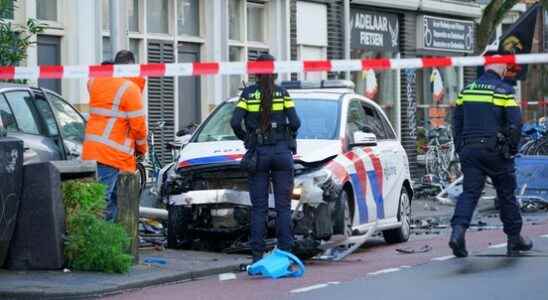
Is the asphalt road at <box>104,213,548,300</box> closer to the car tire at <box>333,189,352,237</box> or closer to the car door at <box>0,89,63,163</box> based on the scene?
the car tire at <box>333,189,352,237</box>

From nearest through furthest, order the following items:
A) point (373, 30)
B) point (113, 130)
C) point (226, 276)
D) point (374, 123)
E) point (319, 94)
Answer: point (226, 276) → point (113, 130) → point (319, 94) → point (374, 123) → point (373, 30)

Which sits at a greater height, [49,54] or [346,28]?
[346,28]

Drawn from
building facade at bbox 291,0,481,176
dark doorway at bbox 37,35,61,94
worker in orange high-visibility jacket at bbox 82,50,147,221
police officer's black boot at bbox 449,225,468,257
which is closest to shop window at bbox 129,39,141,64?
dark doorway at bbox 37,35,61,94

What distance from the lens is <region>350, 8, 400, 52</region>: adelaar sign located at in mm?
31203

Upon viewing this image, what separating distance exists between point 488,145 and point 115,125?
3522mm

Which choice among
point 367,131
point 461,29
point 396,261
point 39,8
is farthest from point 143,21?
point 461,29

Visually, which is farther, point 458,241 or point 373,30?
point 373,30

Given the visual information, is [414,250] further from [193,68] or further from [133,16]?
[133,16]

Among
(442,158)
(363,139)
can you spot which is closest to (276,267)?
(363,139)

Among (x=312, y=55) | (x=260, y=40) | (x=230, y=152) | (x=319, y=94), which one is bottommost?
(x=230, y=152)

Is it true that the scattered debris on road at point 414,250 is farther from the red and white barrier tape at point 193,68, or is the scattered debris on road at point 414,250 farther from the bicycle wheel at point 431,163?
the bicycle wheel at point 431,163

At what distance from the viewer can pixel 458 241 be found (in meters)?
13.4

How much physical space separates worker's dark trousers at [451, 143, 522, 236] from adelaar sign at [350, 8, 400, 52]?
17478mm

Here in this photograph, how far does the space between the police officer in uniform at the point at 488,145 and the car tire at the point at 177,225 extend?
2.76 m
